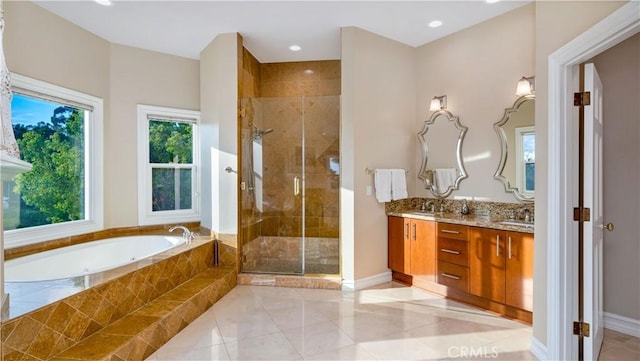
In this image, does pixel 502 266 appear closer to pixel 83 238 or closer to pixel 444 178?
pixel 444 178

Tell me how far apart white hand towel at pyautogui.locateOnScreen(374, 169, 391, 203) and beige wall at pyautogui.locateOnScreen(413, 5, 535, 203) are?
22.4 inches

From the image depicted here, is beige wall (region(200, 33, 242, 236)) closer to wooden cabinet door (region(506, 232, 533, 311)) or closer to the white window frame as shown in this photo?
the white window frame

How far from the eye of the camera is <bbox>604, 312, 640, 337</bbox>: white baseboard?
2.62 metres

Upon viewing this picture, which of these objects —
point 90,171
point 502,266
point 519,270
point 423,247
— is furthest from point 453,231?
point 90,171

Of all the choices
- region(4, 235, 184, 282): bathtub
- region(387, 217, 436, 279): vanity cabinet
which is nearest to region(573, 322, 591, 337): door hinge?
region(387, 217, 436, 279): vanity cabinet

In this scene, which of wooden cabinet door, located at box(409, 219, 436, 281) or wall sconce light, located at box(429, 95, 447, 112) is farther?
wall sconce light, located at box(429, 95, 447, 112)

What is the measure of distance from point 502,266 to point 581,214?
982 mm

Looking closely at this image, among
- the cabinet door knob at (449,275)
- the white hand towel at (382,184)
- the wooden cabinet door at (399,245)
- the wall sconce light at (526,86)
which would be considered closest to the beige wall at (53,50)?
the white hand towel at (382,184)

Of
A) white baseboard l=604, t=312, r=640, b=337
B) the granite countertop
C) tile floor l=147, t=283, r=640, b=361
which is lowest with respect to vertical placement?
tile floor l=147, t=283, r=640, b=361

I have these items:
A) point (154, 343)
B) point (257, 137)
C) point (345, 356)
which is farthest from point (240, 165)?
point (345, 356)

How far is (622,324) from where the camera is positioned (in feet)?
8.81

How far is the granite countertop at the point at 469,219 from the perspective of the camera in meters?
2.82

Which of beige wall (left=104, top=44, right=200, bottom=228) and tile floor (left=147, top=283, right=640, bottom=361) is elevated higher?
beige wall (left=104, top=44, right=200, bottom=228)

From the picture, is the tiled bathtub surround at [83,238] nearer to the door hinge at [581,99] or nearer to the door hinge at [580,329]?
the door hinge at [580,329]
